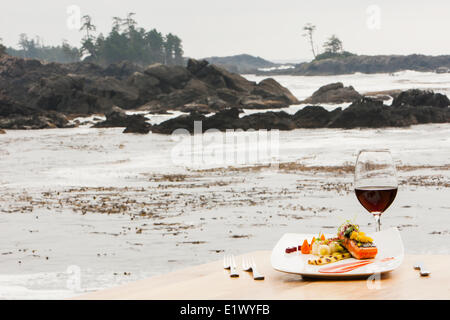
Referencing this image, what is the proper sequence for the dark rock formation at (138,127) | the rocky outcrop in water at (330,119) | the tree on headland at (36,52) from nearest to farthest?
the dark rock formation at (138,127) < the rocky outcrop in water at (330,119) < the tree on headland at (36,52)

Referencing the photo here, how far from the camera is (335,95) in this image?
2266 inches

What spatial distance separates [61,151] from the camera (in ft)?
95.4

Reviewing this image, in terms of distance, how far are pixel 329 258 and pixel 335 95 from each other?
56.6m

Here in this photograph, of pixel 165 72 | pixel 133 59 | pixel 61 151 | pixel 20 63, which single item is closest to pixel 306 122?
pixel 61 151

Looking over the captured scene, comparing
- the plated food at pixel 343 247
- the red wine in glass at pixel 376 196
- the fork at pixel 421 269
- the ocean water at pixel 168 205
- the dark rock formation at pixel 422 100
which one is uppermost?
the dark rock formation at pixel 422 100

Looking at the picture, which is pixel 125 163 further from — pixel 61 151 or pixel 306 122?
pixel 306 122

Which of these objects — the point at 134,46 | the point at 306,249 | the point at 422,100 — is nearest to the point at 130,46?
the point at 134,46

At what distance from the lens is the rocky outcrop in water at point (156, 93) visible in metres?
53.7

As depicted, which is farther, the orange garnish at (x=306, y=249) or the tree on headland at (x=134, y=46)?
the tree on headland at (x=134, y=46)

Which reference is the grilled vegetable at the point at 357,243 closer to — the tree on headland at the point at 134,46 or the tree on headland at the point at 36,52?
the tree on headland at the point at 134,46

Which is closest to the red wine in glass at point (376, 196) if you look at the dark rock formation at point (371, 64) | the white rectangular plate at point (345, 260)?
the white rectangular plate at point (345, 260)

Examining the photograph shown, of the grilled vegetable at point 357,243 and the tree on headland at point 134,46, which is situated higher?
the tree on headland at point 134,46

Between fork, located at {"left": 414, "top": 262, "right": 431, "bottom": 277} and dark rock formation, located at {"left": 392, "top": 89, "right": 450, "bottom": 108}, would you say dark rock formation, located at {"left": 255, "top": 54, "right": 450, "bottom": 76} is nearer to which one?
dark rock formation, located at {"left": 392, "top": 89, "right": 450, "bottom": 108}

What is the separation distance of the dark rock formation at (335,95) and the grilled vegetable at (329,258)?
54976 mm
